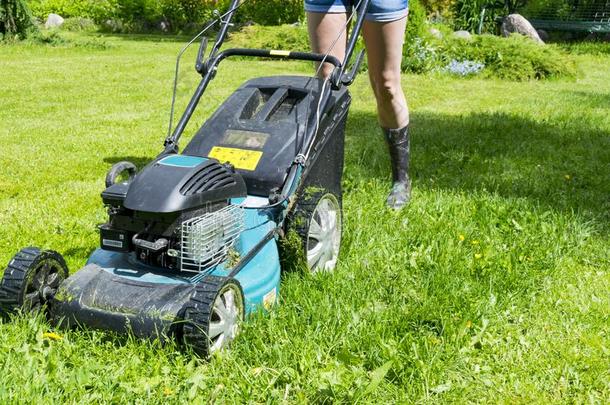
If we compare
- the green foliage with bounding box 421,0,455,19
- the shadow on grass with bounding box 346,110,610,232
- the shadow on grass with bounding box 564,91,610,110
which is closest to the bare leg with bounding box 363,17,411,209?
the shadow on grass with bounding box 346,110,610,232

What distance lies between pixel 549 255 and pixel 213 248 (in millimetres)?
1461

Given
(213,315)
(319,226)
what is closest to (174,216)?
(213,315)

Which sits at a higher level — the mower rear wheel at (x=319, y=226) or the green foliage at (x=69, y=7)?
the mower rear wheel at (x=319, y=226)

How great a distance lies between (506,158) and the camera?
449 cm

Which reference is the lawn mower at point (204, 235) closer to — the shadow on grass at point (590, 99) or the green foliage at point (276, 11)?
the shadow on grass at point (590, 99)

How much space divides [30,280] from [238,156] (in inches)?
32.0

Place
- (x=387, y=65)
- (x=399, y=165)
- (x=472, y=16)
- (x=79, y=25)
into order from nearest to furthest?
1. (x=387, y=65)
2. (x=399, y=165)
3. (x=472, y=16)
4. (x=79, y=25)

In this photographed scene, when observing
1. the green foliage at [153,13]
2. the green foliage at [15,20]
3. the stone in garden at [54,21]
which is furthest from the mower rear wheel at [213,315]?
the stone in garden at [54,21]

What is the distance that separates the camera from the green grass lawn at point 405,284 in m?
1.89

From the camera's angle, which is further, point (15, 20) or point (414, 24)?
point (15, 20)

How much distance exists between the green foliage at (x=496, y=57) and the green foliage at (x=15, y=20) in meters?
7.58

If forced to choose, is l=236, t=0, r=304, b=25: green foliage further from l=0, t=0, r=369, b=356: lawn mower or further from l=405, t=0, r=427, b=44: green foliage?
l=0, t=0, r=369, b=356: lawn mower

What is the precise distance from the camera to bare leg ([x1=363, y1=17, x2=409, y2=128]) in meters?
2.95

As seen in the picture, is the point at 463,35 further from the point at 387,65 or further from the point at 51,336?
the point at 51,336
